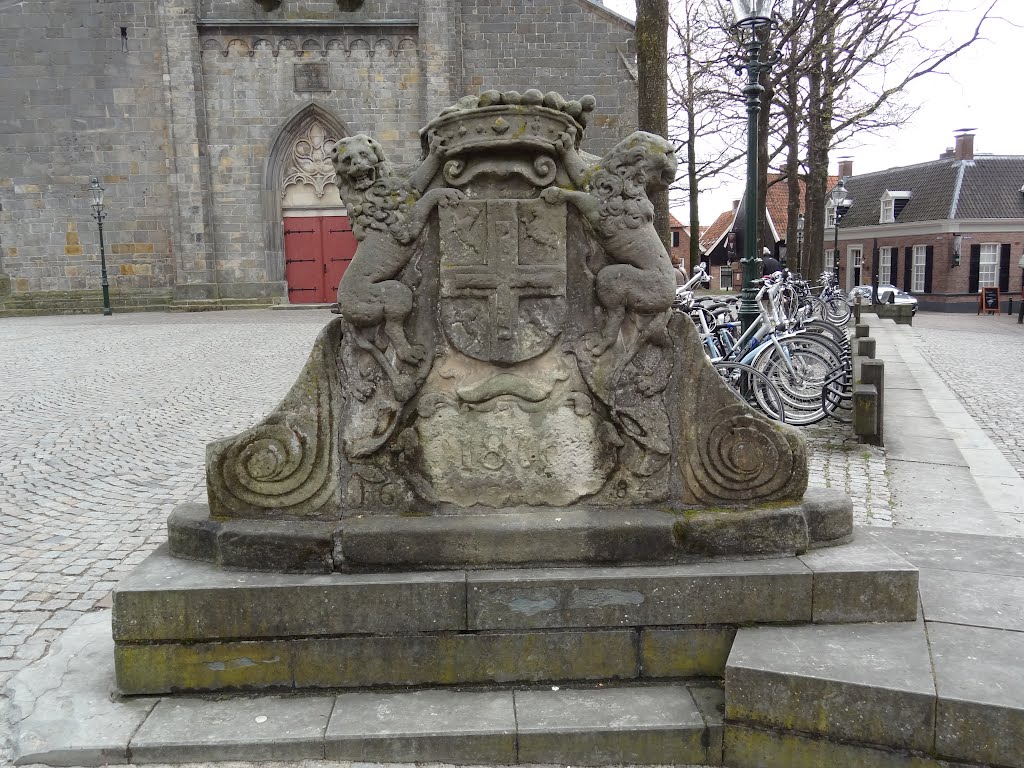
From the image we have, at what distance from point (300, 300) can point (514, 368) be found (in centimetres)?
2417

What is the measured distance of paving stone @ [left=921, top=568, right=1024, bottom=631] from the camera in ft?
10.0

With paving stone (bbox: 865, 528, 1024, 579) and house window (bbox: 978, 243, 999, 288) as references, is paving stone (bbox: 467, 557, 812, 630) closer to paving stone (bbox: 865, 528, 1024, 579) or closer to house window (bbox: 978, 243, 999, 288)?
paving stone (bbox: 865, 528, 1024, 579)

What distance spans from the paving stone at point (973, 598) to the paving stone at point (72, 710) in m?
2.86

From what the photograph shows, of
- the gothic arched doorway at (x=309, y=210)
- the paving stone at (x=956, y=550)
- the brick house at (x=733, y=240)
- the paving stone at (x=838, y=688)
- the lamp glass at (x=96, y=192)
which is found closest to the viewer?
the paving stone at (x=838, y=688)

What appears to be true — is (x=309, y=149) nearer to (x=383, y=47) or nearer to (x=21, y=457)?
(x=383, y=47)

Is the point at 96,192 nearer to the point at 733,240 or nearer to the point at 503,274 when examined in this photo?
the point at 503,274

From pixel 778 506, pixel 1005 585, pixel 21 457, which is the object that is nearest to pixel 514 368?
pixel 778 506

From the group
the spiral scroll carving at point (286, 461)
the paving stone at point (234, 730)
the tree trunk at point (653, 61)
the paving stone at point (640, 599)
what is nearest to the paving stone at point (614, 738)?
the paving stone at point (640, 599)

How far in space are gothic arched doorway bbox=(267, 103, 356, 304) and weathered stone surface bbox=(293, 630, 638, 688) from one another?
22.8m

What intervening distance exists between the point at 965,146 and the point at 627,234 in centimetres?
4971

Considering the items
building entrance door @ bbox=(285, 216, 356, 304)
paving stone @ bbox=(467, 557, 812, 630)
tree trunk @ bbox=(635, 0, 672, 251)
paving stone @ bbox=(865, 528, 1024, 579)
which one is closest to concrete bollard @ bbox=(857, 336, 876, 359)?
tree trunk @ bbox=(635, 0, 672, 251)

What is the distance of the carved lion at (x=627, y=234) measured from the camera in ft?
10.7

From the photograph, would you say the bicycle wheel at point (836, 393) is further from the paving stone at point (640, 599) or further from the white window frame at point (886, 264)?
the white window frame at point (886, 264)

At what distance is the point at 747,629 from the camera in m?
3.03
